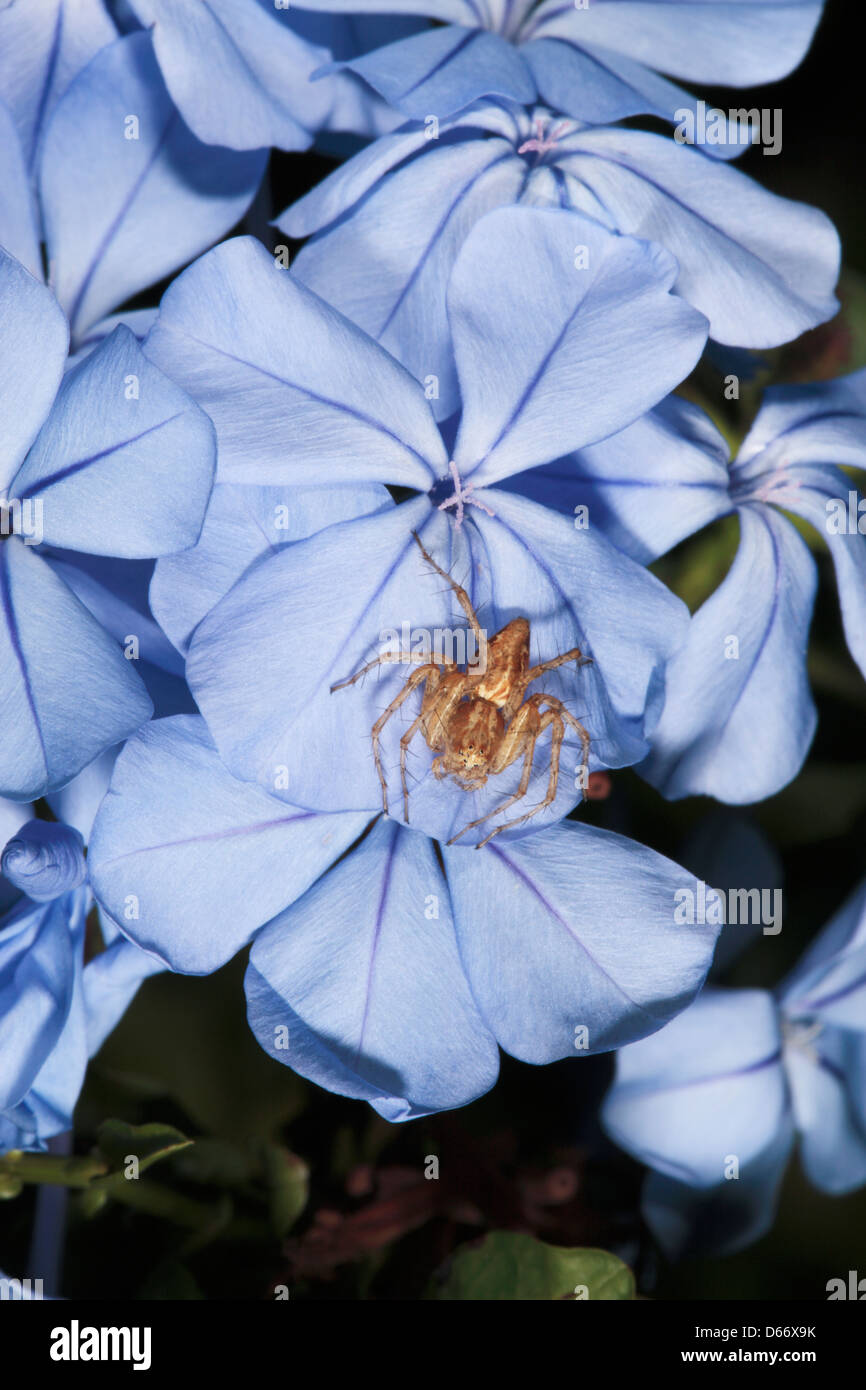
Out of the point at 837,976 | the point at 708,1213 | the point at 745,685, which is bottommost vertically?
the point at 708,1213

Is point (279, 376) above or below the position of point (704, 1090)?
above

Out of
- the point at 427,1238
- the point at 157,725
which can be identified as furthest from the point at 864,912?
the point at 157,725

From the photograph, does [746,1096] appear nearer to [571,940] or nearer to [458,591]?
[571,940]

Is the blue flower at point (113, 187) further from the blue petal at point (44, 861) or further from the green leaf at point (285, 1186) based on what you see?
the green leaf at point (285, 1186)

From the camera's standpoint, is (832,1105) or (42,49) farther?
(832,1105)

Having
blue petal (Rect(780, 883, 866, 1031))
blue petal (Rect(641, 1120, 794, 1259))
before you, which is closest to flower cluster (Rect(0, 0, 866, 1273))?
blue petal (Rect(780, 883, 866, 1031))

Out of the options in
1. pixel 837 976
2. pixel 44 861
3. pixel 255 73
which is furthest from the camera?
pixel 837 976

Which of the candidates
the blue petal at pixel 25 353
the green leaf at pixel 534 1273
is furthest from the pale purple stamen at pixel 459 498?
the green leaf at pixel 534 1273

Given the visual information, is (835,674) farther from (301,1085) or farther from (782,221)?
(301,1085)

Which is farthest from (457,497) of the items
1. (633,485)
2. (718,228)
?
(718,228)
